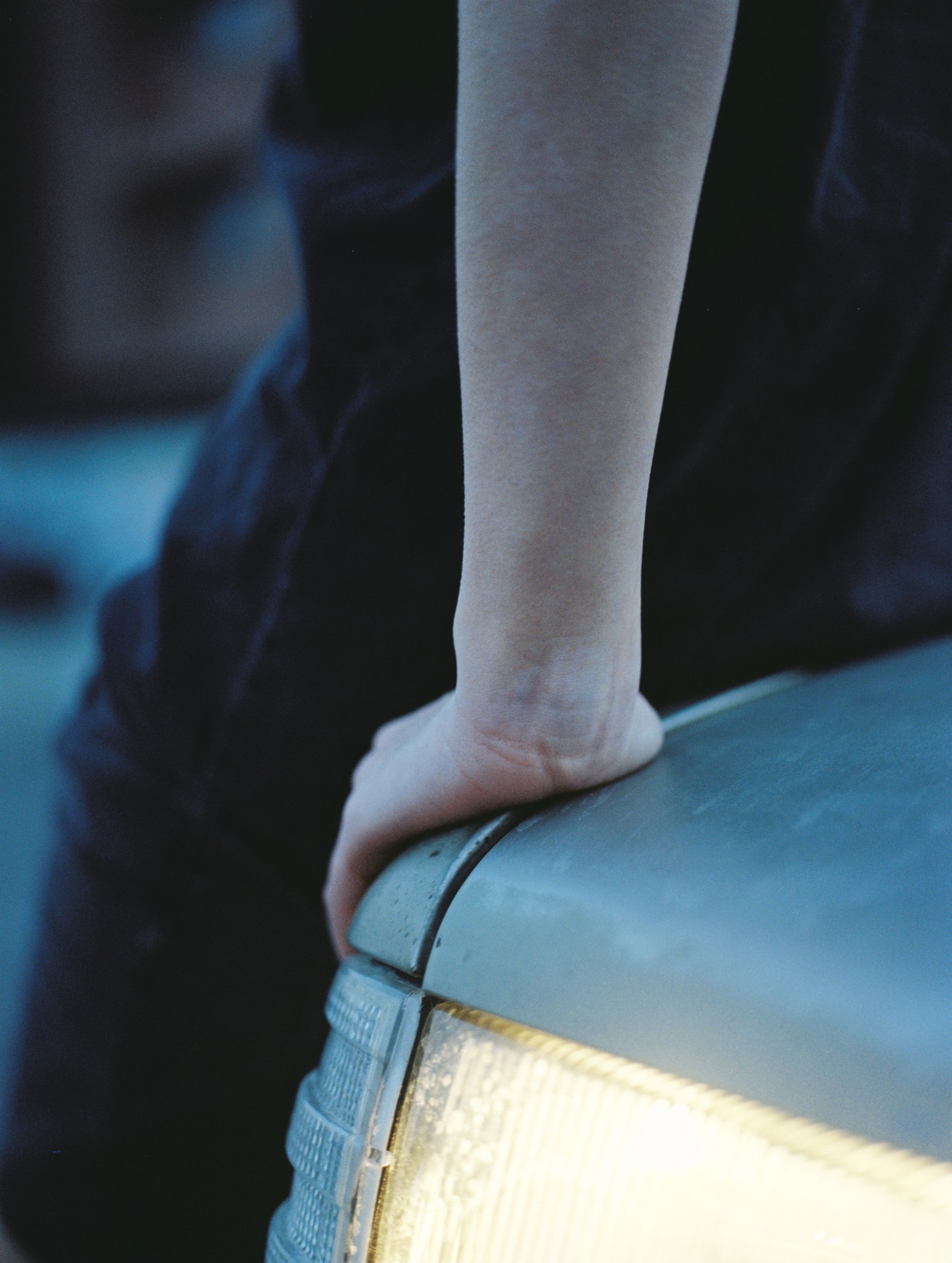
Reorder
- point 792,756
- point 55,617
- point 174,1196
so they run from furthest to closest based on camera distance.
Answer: point 55,617
point 174,1196
point 792,756

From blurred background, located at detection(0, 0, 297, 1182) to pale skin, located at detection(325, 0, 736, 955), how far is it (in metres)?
8.22

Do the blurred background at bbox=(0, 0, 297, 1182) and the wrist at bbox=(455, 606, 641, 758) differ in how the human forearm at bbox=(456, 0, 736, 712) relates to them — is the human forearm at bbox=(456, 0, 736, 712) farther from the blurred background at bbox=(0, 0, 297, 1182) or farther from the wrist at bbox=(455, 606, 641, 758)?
the blurred background at bbox=(0, 0, 297, 1182)

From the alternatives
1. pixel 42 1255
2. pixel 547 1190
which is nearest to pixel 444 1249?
pixel 547 1190

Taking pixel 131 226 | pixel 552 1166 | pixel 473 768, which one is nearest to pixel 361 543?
pixel 473 768

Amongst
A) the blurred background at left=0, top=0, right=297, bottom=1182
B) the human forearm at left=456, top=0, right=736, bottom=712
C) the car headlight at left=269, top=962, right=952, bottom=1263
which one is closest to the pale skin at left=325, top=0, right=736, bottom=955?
the human forearm at left=456, top=0, right=736, bottom=712

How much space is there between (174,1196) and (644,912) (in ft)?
2.55

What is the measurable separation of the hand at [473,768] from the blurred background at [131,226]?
8.11 m

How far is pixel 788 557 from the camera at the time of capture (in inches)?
30.4

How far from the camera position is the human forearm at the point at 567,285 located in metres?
0.48

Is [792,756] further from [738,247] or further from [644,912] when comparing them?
[738,247]

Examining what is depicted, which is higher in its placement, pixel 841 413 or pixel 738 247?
pixel 738 247

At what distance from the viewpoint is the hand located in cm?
58

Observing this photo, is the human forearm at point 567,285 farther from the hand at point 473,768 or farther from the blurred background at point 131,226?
the blurred background at point 131,226

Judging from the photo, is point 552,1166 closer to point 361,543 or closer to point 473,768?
point 473,768
